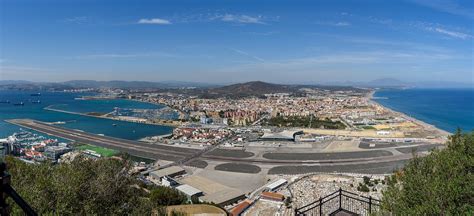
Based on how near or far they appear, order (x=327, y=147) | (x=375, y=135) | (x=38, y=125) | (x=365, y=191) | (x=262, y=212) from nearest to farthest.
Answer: (x=262, y=212), (x=365, y=191), (x=327, y=147), (x=375, y=135), (x=38, y=125)

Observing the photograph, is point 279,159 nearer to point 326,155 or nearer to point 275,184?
point 326,155

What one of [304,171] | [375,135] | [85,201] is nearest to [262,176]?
[304,171]

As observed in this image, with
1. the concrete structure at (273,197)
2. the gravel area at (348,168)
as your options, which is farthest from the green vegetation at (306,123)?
the concrete structure at (273,197)

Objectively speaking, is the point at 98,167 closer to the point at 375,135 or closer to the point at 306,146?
the point at 306,146

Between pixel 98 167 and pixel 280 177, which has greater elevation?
pixel 98 167

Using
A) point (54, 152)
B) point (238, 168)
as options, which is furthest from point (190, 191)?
point (54, 152)

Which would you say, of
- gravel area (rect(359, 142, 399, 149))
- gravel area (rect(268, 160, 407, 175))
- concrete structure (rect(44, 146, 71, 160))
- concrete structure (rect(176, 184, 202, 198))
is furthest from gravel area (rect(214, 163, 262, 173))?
concrete structure (rect(44, 146, 71, 160))

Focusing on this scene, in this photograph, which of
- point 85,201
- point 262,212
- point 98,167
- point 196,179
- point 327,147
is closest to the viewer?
point 85,201
